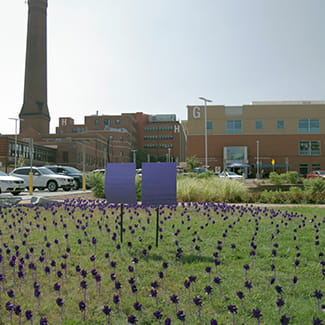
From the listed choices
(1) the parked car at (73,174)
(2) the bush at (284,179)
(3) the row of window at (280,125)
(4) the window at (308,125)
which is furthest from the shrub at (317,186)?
(4) the window at (308,125)

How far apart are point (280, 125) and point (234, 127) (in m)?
9.24

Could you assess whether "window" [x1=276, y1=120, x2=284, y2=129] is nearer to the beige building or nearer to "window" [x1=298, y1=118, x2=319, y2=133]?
the beige building

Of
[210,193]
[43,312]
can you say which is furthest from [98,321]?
[210,193]

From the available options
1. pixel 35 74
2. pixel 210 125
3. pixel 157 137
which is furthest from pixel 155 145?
pixel 210 125

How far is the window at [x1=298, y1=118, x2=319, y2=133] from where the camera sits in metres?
79.1

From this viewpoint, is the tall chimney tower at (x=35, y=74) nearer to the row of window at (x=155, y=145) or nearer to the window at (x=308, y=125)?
the row of window at (x=155, y=145)

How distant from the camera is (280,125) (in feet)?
261

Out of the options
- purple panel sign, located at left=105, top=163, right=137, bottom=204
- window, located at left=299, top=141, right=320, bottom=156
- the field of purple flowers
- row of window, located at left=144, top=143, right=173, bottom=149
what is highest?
row of window, located at left=144, top=143, right=173, bottom=149

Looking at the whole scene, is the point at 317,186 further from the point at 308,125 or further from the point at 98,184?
the point at 308,125

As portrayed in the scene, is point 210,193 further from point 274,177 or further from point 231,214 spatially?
point 274,177

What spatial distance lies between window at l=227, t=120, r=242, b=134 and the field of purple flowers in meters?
73.7

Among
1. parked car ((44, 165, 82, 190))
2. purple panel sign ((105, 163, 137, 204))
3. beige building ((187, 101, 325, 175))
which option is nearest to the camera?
purple panel sign ((105, 163, 137, 204))

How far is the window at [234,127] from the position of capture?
8050 centimetres

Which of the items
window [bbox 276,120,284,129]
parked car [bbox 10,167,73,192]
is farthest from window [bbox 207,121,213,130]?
Result: parked car [bbox 10,167,73,192]
